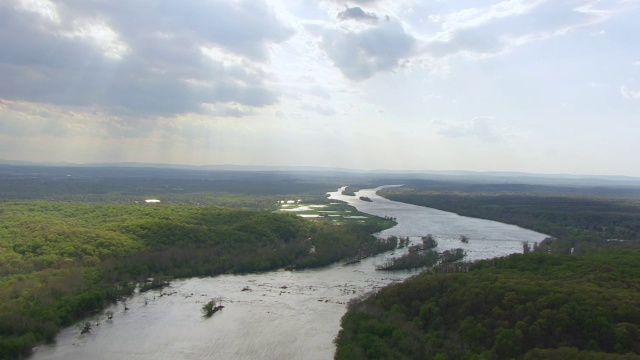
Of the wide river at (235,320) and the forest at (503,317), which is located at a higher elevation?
the forest at (503,317)

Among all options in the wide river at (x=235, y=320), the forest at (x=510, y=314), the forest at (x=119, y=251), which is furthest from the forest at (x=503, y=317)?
the forest at (x=119, y=251)

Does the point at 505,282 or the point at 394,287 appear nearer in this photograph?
the point at 505,282

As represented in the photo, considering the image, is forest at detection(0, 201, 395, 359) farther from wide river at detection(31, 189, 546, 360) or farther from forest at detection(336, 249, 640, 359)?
forest at detection(336, 249, 640, 359)

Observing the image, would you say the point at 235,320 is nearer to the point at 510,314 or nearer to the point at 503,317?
the point at 503,317

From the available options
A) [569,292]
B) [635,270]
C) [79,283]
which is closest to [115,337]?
[79,283]

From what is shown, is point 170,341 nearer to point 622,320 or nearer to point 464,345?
point 464,345

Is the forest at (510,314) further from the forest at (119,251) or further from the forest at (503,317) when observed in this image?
the forest at (119,251)

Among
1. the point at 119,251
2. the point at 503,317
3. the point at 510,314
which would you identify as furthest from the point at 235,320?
the point at 119,251
